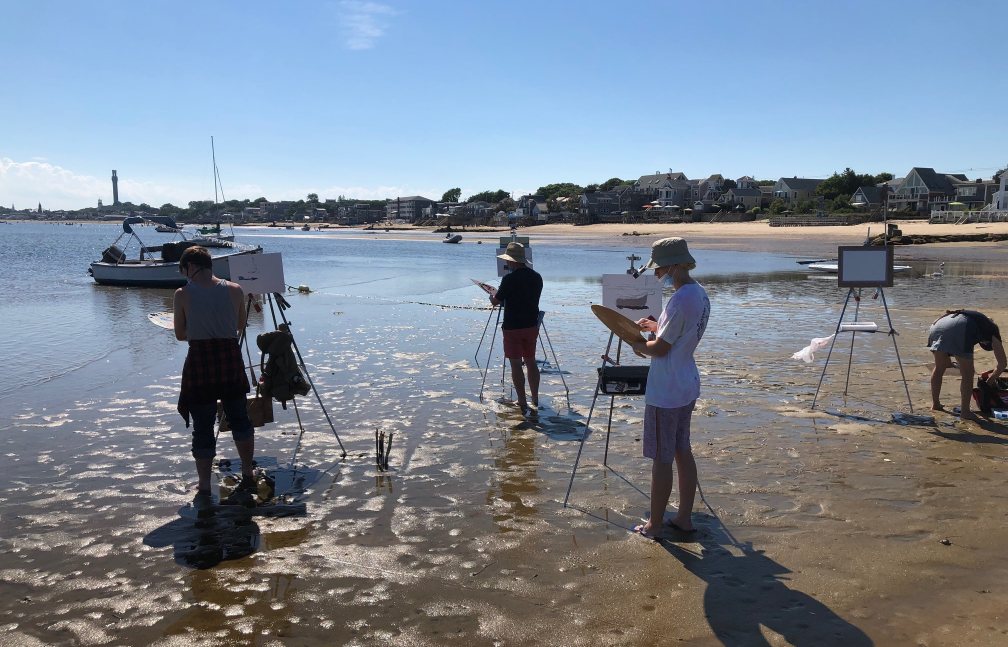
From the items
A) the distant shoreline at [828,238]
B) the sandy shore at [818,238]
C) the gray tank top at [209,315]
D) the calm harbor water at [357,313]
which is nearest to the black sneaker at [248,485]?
the gray tank top at [209,315]

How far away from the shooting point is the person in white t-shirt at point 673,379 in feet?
14.9

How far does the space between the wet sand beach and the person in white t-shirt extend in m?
0.38

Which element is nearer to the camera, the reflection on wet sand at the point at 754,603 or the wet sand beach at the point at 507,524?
the reflection on wet sand at the point at 754,603

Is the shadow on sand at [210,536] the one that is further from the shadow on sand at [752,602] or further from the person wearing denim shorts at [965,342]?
the person wearing denim shorts at [965,342]

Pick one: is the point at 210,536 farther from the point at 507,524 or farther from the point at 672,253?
the point at 672,253

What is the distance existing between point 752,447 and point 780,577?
2626 millimetres

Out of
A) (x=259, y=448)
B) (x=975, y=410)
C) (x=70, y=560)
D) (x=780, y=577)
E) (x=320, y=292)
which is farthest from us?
(x=320, y=292)

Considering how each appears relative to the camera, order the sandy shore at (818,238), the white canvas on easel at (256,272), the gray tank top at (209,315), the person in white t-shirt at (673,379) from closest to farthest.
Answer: the person in white t-shirt at (673,379) < the gray tank top at (209,315) < the white canvas on easel at (256,272) < the sandy shore at (818,238)

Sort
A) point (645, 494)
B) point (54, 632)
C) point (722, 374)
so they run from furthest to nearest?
point (722, 374) → point (645, 494) → point (54, 632)

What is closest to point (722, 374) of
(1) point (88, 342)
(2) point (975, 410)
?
(2) point (975, 410)

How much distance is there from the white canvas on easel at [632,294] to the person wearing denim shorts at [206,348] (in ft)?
11.9

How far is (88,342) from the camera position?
1477 cm

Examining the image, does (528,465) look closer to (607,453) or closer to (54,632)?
(607,453)

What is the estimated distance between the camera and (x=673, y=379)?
15.2ft
